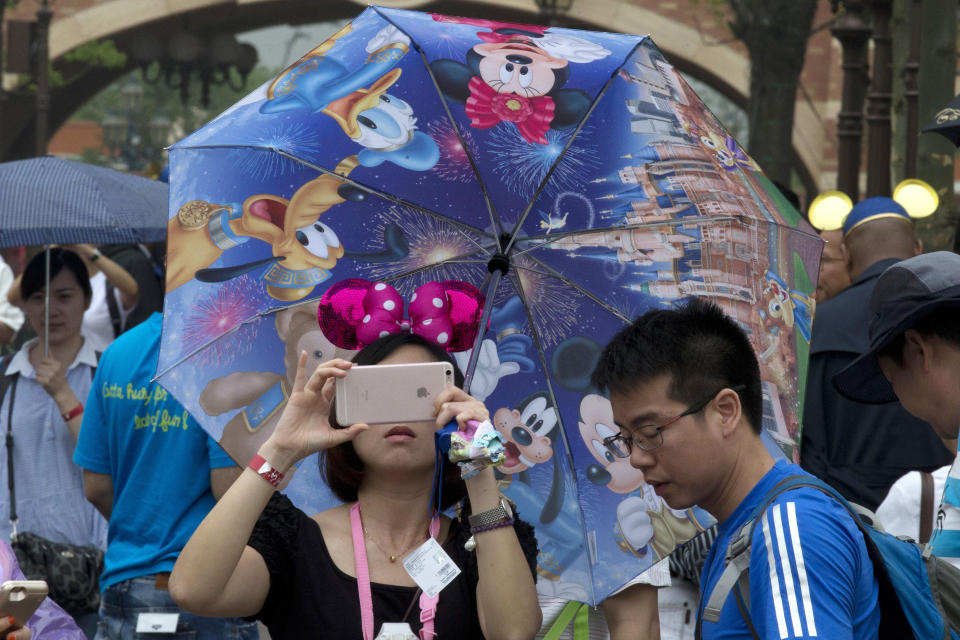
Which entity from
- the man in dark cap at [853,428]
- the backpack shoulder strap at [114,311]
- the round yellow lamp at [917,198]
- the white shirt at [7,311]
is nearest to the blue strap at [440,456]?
the man in dark cap at [853,428]

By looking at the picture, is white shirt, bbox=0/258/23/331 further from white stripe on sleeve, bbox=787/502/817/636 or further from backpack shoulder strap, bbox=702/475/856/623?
white stripe on sleeve, bbox=787/502/817/636

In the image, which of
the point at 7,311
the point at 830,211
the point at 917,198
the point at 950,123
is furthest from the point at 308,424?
the point at 830,211

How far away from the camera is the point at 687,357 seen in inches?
110

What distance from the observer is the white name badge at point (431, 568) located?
3.28 m

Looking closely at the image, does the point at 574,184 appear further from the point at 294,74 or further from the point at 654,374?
the point at 654,374

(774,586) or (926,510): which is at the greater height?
(774,586)

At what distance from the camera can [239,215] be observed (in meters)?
3.82

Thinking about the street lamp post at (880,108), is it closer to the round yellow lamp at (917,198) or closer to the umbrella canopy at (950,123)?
the round yellow lamp at (917,198)

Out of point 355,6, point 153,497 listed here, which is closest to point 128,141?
point 355,6

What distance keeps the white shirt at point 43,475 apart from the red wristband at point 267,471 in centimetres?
301

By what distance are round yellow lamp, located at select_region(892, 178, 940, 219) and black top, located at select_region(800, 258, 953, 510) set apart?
439 centimetres

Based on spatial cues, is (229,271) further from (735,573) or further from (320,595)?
(735,573)

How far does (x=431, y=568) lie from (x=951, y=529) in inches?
49.2

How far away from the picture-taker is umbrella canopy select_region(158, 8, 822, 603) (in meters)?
3.66
